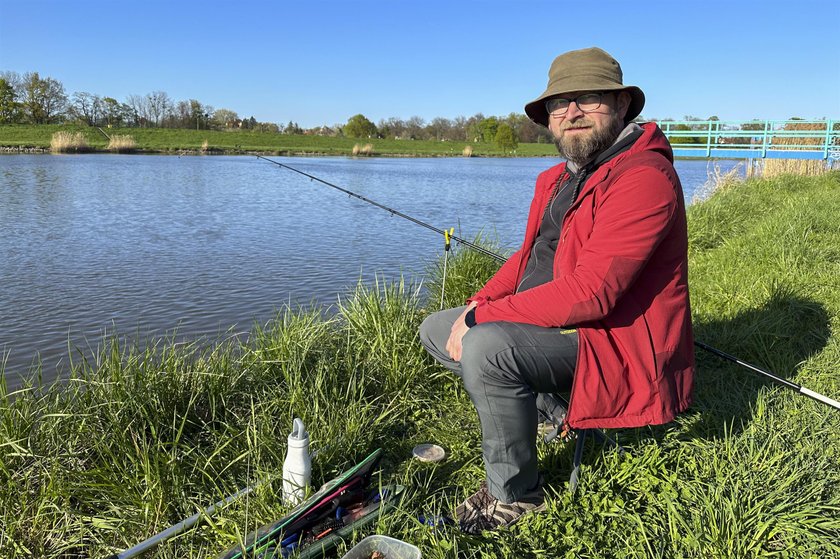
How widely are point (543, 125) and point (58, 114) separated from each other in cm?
7299

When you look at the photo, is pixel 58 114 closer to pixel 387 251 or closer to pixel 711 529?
pixel 387 251

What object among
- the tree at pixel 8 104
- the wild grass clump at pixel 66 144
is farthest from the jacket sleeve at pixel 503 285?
the tree at pixel 8 104

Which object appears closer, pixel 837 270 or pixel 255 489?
pixel 255 489

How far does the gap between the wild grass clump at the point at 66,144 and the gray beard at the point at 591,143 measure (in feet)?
149

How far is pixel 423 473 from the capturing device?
2736 millimetres

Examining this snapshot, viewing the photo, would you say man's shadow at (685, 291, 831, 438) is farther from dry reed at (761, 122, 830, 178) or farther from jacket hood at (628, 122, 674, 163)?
dry reed at (761, 122, 830, 178)

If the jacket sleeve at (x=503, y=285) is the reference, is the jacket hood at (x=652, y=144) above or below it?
above

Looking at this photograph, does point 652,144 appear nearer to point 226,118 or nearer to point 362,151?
point 362,151

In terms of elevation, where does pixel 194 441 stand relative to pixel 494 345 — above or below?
below

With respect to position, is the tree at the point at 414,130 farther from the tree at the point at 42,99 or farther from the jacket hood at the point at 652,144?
A: the jacket hood at the point at 652,144

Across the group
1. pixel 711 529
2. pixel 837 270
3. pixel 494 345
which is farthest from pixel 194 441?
pixel 837 270

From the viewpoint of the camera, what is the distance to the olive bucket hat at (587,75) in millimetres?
2398

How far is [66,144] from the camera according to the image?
4097cm

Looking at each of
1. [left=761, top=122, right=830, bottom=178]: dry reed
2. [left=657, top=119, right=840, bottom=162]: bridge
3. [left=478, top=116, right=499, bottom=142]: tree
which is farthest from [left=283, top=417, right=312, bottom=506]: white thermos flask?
[left=478, top=116, right=499, bottom=142]: tree
